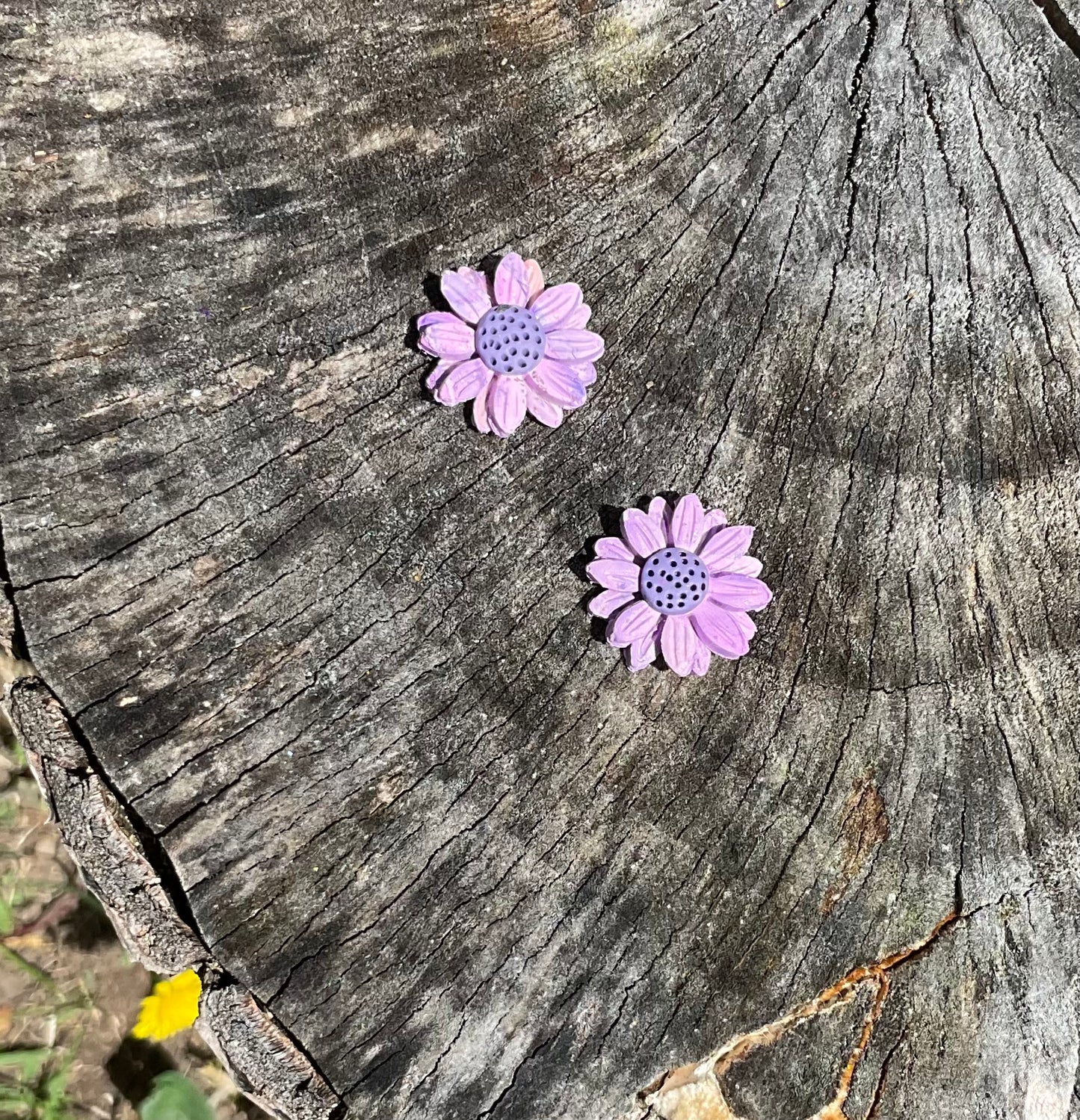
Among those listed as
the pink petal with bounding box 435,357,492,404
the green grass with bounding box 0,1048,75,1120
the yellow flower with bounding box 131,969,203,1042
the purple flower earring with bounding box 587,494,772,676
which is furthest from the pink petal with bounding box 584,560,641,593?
the green grass with bounding box 0,1048,75,1120

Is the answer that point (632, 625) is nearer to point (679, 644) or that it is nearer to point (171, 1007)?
point (679, 644)

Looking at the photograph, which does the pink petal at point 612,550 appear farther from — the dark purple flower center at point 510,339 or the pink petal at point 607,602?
the dark purple flower center at point 510,339

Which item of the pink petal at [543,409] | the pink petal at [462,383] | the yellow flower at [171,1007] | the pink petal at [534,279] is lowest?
the yellow flower at [171,1007]

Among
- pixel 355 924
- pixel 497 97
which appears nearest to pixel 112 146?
pixel 497 97

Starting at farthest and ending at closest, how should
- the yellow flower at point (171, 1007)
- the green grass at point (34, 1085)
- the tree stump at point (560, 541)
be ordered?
the green grass at point (34, 1085) → the yellow flower at point (171, 1007) → the tree stump at point (560, 541)

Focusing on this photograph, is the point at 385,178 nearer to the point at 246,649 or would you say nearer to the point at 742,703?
the point at 246,649

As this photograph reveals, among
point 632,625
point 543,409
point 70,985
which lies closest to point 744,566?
point 632,625

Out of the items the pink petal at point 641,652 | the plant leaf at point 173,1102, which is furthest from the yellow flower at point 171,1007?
the pink petal at point 641,652
